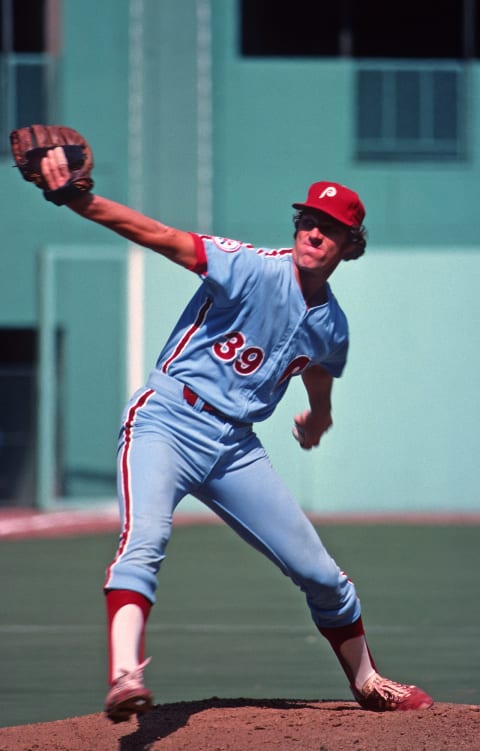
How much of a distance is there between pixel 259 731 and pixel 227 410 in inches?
47.6

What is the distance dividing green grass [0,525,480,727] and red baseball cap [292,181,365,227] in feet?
8.26

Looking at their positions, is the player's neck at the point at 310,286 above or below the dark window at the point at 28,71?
below

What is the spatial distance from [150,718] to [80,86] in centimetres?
1374

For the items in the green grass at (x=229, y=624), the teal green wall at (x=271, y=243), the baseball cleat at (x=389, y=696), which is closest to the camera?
the baseball cleat at (x=389, y=696)

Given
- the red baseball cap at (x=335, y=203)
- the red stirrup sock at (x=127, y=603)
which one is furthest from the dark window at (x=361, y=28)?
the red stirrup sock at (x=127, y=603)

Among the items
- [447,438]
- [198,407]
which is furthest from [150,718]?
[447,438]

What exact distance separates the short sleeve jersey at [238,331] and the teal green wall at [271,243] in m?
12.1

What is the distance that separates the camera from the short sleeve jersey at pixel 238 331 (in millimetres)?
5703

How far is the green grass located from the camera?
7.60m

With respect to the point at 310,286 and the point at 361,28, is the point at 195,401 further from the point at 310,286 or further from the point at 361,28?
the point at 361,28

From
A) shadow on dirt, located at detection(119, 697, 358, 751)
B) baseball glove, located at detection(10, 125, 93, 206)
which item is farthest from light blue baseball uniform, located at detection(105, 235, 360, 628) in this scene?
shadow on dirt, located at detection(119, 697, 358, 751)

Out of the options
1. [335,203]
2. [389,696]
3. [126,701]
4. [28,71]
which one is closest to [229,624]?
[389,696]

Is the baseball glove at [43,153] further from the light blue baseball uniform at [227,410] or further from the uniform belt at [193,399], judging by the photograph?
the uniform belt at [193,399]

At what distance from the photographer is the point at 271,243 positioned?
62.1ft
